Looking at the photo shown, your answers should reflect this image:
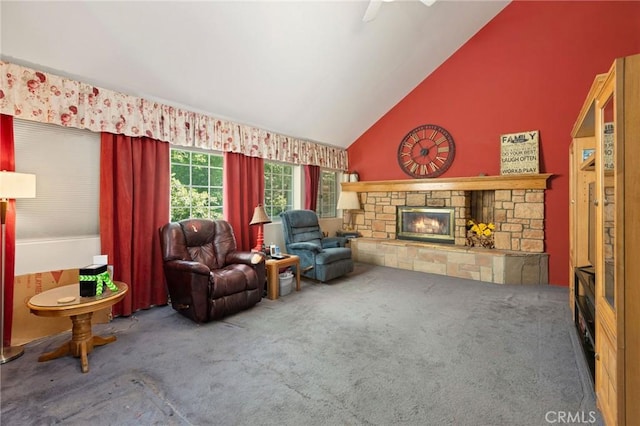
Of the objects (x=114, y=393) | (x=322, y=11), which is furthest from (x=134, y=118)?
(x=114, y=393)

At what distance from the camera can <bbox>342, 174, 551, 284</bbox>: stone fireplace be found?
425cm

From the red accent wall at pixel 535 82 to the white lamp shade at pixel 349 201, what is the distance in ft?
5.33

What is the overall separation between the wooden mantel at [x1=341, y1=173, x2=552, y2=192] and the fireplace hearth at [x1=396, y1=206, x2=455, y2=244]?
382 mm

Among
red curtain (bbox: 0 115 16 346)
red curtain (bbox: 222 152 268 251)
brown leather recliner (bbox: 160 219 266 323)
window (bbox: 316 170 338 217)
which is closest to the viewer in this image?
red curtain (bbox: 0 115 16 346)

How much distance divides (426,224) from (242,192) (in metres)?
3.19

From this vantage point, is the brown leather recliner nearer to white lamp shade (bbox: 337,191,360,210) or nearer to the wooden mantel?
white lamp shade (bbox: 337,191,360,210)

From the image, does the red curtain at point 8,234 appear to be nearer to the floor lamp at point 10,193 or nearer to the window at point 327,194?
the floor lamp at point 10,193

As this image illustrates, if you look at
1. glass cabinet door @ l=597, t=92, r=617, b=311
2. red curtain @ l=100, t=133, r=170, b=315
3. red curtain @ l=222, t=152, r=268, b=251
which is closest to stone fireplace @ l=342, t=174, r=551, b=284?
red curtain @ l=222, t=152, r=268, b=251

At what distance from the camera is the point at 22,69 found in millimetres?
2451

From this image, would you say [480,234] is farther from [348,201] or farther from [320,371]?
[320,371]

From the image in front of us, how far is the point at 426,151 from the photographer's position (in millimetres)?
5320

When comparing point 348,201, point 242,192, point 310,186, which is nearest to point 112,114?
point 242,192

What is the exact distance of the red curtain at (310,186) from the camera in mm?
5457

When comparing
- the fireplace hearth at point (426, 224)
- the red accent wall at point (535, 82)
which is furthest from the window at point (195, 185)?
the red accent wall at point (535, 82)
